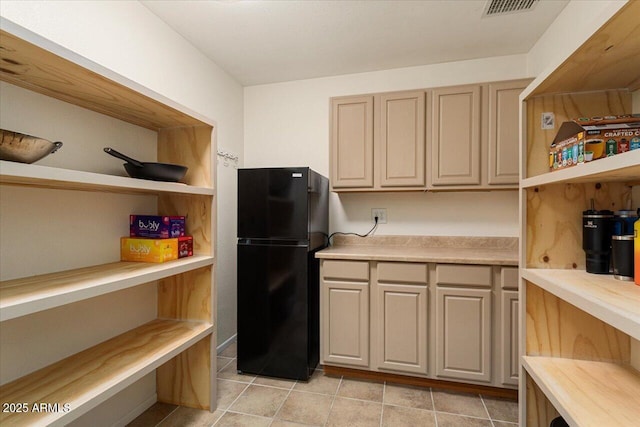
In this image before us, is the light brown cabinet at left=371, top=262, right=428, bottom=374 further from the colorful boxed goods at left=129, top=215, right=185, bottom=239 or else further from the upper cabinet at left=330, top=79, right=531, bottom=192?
the colorful boxed goods at left=129, top=215, right=185, bottom=239

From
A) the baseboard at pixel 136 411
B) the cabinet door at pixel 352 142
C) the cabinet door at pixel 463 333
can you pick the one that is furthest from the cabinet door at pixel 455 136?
the baseboard at pixel 136 411

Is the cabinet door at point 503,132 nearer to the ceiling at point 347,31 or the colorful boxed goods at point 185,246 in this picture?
the ceiling at point 347,31

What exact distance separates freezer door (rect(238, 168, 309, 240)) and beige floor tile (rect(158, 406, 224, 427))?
110 centimetres

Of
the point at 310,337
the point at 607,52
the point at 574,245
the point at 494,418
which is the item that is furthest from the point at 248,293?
the point at 607,52

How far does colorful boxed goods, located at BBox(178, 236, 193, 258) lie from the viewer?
1.65 metres

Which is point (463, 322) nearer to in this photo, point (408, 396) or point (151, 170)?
point (408, 396)

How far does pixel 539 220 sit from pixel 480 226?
4.18 ft

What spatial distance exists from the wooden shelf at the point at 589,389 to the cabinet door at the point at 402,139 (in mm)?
1391

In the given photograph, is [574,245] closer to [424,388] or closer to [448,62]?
[424,388]

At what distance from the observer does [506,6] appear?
6.01ft

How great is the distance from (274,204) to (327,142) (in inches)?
40.3

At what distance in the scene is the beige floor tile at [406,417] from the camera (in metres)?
1.68

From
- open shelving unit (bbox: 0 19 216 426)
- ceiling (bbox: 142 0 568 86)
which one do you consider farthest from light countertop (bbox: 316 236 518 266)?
ceiling (bbox: 142 0 568 86)

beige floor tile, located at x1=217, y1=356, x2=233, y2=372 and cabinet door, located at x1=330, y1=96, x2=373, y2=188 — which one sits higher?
cabinet door, located at x1=330, y1=96, x2=373, y2=188
